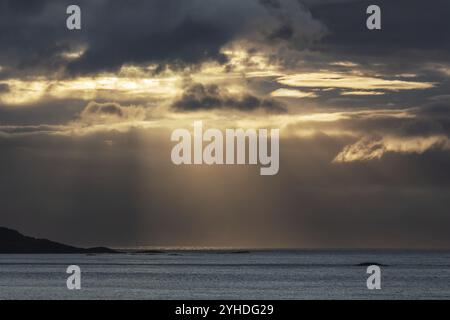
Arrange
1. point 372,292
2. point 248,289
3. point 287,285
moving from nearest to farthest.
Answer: point 372,292 → point 248,289 → point 287,285

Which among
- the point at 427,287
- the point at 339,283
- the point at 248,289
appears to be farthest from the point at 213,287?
the point at 427,287

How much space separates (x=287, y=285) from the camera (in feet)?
366

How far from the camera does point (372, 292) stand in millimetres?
95438
